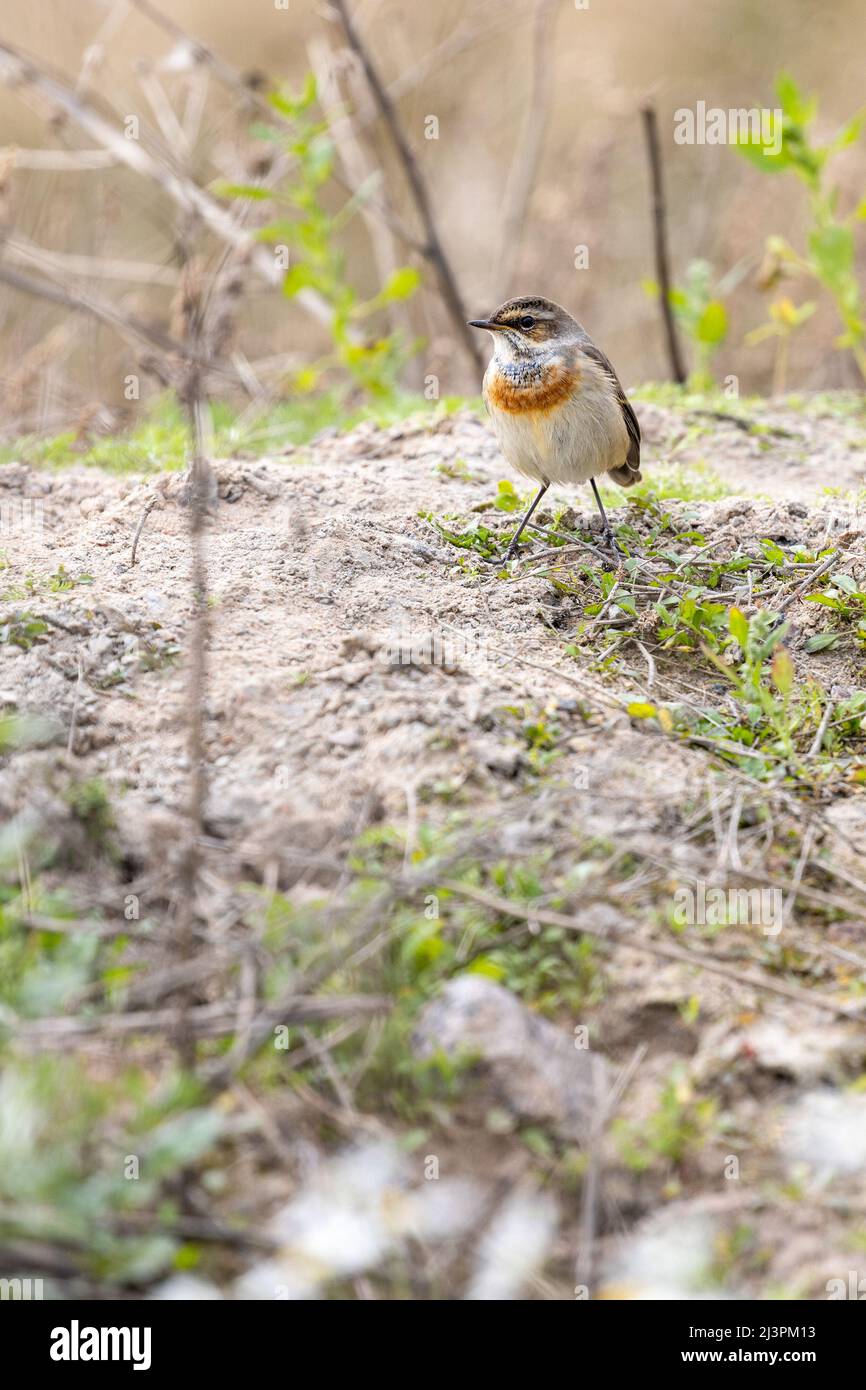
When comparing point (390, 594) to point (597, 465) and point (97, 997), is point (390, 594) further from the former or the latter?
point (97, 997)

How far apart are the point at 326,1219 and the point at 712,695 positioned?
7.02ft

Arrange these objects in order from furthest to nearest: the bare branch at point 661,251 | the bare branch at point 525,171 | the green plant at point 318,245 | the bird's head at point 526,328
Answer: the bare branch at point 525,171
the bare branch at point 661,251
the green plant at point 318,245
the bird's head at point 526,328

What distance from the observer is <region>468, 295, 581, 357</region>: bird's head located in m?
4.73

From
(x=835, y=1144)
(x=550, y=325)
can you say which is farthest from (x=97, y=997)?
(x=550, y=325)

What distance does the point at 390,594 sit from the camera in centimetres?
414

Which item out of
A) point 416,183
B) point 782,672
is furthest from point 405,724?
point 416,183

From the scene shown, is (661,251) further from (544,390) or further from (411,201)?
(544,390)

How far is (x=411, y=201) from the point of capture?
10055mm

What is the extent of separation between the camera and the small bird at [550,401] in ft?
15.0

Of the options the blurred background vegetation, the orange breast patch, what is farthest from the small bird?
the blurred background vegetation

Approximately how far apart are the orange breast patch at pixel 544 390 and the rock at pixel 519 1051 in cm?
255

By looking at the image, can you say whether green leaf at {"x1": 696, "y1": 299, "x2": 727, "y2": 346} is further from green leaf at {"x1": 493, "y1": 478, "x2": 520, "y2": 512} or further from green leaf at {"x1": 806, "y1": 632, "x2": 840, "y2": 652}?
green leaf at {"x1": 806, "y1": 632, "x2": 840, "y2": 652}
